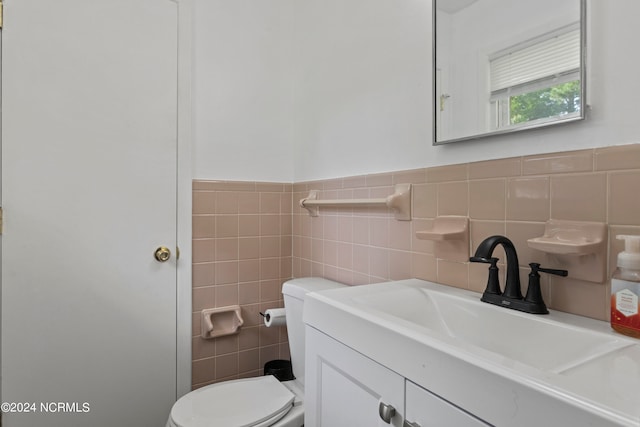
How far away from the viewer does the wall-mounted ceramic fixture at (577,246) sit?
69cm

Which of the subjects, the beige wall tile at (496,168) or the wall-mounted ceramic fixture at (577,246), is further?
the beige wall tile at (496,168)

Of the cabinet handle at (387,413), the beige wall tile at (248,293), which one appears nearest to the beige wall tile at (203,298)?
the beige wall tile at (248,293)

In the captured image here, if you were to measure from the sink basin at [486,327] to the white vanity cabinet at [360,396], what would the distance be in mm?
96

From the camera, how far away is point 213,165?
1.62 metres

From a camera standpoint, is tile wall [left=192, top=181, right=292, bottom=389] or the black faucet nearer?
the black faucet

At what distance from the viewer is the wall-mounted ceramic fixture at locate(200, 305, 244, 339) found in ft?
5.15

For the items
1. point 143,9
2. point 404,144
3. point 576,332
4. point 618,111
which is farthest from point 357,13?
point 576,332

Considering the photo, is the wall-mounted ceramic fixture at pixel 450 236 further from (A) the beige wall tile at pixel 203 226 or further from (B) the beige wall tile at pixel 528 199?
(A) the beige wall tile at pixel 203 226

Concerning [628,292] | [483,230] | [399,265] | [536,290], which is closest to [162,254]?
[399,265]

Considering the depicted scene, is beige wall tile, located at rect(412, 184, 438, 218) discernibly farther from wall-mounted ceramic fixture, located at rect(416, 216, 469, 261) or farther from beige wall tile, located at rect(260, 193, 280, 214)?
beige wall tile, located at rect(260, 193, 280, 214)

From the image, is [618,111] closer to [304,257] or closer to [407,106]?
[407,106]

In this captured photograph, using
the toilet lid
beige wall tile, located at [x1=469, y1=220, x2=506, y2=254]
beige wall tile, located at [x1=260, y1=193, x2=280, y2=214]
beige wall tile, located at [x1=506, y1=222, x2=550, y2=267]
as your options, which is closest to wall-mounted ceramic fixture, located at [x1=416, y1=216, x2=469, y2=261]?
beige wall tile, located at [x1=469, y1=220, x2=506, y2=254]

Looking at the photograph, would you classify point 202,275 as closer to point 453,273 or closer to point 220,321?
point 220,321

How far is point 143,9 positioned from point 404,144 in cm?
122
